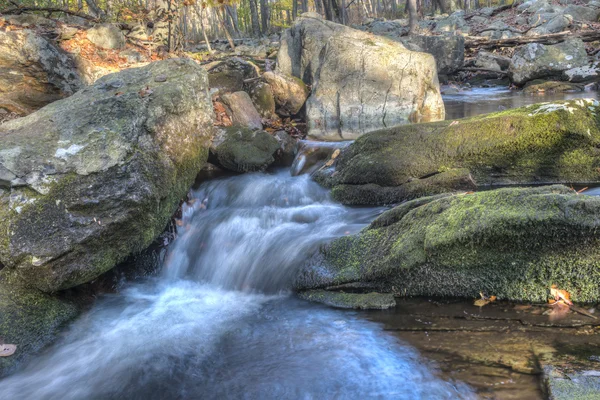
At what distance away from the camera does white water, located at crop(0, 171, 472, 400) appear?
10.3ft

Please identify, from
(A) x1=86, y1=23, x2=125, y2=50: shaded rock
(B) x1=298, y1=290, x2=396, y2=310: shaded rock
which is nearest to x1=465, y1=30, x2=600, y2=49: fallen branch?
(A) x1=86, y1=23, x2=125, y2=50: shaded rock

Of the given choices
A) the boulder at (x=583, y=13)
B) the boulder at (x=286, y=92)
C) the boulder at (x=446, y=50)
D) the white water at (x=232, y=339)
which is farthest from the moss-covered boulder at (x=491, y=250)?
the boulder at (x=583, y=13)

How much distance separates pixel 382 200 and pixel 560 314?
9.99 ft

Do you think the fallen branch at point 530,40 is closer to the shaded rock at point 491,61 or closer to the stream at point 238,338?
the shaded rock at point 491,61

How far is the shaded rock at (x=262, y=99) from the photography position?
10570 millimetres

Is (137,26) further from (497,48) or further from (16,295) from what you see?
(497,48)

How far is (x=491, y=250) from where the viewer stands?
135 inches

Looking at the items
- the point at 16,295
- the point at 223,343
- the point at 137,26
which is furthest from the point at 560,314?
the point at 137,26

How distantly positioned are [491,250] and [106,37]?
33.2 feet

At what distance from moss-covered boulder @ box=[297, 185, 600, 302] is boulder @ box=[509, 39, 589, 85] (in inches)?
543

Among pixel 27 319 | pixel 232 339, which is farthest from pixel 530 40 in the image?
pixel 27 319

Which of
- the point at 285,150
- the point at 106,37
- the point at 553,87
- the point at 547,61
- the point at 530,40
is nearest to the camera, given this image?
the point at 285,150

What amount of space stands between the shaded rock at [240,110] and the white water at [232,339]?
3.67 meters

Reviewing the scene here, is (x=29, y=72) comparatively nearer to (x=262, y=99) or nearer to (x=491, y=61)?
(x=262, y=99)
